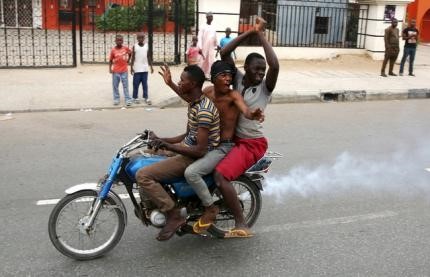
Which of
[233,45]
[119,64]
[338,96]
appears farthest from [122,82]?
[233,45]

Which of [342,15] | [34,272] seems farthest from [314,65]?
[34,272]

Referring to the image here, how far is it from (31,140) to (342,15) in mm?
13769

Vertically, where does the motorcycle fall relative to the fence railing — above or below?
below

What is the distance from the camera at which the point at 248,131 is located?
440 centimetres

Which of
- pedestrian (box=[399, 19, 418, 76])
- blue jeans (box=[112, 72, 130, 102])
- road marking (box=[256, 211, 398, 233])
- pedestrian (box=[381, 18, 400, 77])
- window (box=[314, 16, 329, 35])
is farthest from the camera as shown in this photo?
window (box=[314, 16, 329, 35])

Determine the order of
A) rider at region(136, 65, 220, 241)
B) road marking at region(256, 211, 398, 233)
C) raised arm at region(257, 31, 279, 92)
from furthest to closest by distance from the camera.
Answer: road marking at region(256, 211, 398, 233) < raised arm at region(257, 31, 279, 92) < rider at region(136, 65, 220, 241)

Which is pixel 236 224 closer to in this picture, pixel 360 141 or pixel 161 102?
pixel 360 141

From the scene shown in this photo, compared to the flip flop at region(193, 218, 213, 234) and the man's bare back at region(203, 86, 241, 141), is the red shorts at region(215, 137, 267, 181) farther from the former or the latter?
the flip flop at region(193, 218, 213, 234)

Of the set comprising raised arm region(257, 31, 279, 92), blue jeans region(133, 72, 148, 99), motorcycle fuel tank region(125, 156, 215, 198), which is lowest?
blue jeans region(133, 72, 148, 99)

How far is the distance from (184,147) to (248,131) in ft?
1.98

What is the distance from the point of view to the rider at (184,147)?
4.02 metres

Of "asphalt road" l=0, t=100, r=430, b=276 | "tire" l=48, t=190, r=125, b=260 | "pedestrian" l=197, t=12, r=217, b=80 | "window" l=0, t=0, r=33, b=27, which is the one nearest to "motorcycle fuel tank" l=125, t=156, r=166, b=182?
"tire" l=48, t=190, r=125, b=260

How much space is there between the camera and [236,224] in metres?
4.36

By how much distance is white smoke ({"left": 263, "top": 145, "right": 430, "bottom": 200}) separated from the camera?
19.7 feet
